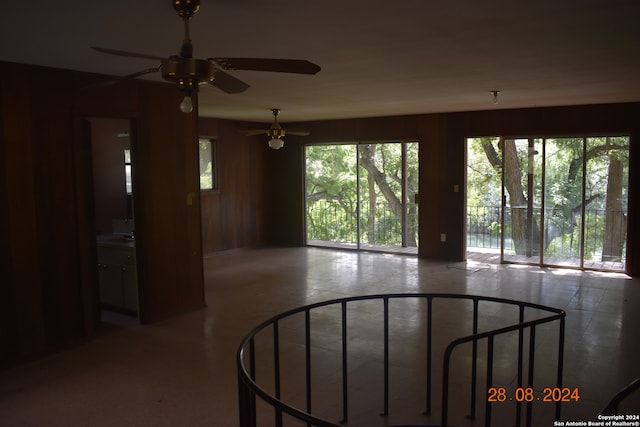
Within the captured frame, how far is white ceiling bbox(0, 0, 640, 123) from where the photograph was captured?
2.67 m

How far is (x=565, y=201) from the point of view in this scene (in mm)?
7695

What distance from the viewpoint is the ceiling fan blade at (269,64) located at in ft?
8.38

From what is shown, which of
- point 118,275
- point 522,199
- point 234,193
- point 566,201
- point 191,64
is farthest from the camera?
point 234,193

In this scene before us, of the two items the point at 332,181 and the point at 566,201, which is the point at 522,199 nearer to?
the point at 566,201

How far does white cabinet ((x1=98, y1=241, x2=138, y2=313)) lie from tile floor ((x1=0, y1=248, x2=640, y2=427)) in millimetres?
194

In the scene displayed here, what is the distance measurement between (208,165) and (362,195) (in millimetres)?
4603

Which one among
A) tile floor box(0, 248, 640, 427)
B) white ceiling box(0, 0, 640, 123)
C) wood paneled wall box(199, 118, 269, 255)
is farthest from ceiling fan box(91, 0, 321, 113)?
wood paneled wall box(199, 118, 269, 255)

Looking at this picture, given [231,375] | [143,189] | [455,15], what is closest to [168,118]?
[143,189]

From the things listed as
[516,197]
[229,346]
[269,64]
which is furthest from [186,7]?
[516,197]

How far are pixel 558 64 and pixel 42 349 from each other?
16.6 ft

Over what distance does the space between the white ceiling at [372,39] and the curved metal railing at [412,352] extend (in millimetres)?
1662

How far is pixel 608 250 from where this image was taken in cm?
749

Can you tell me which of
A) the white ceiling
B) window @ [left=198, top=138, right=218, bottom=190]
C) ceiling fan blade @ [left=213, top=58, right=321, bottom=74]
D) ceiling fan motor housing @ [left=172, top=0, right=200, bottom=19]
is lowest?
window @ [left=198, top=138, right=218, bottom=190]

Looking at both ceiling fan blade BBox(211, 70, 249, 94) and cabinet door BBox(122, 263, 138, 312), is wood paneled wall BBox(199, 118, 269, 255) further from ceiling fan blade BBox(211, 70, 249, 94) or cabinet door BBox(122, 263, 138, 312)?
ceiling fan blade BBox(211, 70, 249, 94)
